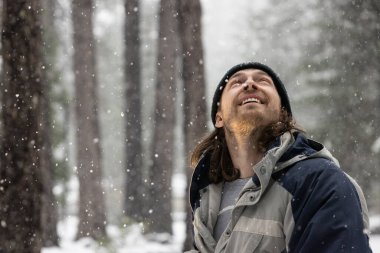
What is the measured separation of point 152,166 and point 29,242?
→ 11.8 metres

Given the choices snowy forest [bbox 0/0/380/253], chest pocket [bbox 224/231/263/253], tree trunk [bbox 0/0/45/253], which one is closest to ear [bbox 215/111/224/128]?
chest pocket [bbox 224/231/263/253]

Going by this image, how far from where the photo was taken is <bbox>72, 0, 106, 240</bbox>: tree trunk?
54.2 ft

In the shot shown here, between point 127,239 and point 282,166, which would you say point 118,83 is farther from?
point 282,166

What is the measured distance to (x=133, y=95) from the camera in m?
22.3

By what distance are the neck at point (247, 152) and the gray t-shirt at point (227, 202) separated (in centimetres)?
6

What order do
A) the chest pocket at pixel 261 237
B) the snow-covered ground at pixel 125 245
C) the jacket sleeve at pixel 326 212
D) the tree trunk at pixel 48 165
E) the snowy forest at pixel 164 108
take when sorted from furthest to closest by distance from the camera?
the snow-covered ground at pixel 125 245 → the snowy forest at pixel 164 108 → the tree trunk at pixel 48 165 → the chest pocket at pixel 261 237 → the jacket sleeve at pixel 326 212

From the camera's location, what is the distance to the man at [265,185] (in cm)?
249

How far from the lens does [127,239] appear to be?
43.9 feet

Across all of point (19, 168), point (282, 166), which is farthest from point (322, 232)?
point (19, 168)

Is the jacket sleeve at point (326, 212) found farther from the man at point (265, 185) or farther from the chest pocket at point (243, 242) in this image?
the chest pocket at point (243, 242)

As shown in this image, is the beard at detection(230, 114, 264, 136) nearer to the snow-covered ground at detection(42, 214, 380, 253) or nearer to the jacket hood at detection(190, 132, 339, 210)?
the jacket hood at detection(190, 132, 339, 210)

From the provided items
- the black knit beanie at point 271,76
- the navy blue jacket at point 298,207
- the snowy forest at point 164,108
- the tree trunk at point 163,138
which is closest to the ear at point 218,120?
the black knit beanie at point 271,76

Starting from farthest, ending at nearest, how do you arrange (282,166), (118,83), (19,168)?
1. (118,83)
2. (19,168)
3. (282,166)

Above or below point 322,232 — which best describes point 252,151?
above
